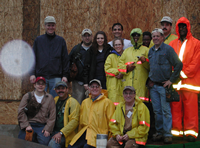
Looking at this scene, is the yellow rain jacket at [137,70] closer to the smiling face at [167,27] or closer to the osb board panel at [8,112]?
the smiling face at [167,27]

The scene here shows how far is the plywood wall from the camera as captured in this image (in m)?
6.94

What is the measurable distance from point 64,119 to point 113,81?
1.36m

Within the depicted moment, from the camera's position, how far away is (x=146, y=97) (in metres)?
5.03

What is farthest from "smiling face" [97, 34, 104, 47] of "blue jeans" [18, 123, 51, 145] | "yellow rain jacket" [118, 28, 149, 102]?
"blue jeans" [18, 123, 51, 145]

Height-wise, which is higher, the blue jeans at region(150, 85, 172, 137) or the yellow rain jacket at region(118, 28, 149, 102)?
the yellow rain jacket at region(118, 28, 149, 102)

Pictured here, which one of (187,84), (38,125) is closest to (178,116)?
(187,84)

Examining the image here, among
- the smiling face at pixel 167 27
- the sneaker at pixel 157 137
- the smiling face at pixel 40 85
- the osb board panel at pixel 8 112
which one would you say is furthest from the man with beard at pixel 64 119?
the osb board panel at pixel 8 112

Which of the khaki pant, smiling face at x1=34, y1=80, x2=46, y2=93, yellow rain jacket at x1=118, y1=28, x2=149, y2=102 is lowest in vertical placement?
the khaki pant

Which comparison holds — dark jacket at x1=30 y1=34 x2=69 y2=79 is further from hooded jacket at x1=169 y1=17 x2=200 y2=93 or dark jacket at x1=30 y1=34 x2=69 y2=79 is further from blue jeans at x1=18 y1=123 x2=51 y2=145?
hooded jacket at x1=169 y1=17 x2=200 y2=93

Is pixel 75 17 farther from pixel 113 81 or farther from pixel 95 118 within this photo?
pixel 95 118

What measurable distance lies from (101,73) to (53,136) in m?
1.82

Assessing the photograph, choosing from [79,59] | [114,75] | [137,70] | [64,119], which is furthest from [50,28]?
[137,70]

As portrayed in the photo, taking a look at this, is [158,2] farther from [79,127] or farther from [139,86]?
[79,127]

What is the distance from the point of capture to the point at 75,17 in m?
7.73
